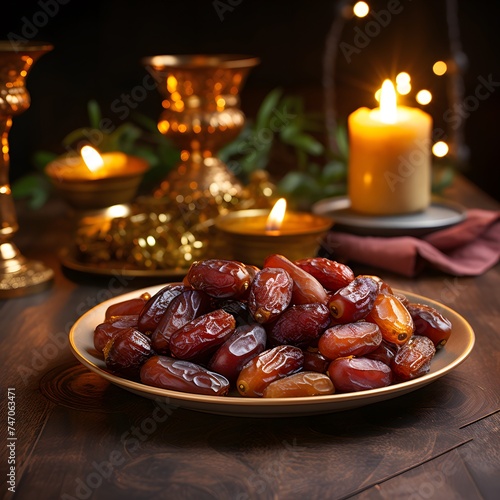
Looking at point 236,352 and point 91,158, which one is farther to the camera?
point 91,158

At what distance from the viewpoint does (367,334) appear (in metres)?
0.67

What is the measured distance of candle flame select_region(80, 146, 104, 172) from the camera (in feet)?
4.10

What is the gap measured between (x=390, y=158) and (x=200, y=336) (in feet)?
2.30

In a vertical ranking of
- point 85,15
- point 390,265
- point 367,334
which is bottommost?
point 390,265

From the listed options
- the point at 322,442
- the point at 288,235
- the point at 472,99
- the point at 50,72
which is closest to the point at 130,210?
the point at 288,235

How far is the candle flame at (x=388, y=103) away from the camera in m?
1.29

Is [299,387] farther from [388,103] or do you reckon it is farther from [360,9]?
[360,9]

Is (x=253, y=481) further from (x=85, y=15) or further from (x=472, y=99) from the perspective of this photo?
(x=472, y=99)

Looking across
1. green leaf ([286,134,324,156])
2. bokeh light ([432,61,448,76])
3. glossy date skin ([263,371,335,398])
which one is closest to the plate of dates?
glossy date skin ([263,371,335,398])

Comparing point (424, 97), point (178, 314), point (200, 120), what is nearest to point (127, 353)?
point (178, 314)

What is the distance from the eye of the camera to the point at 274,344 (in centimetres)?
70

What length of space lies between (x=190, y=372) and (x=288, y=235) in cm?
41

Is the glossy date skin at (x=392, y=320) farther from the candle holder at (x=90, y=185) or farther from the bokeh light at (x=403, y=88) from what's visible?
the bokeh light at (x=403, y=88)

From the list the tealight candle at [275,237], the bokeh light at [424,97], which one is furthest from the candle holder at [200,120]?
the bokeh light at [424,97]
